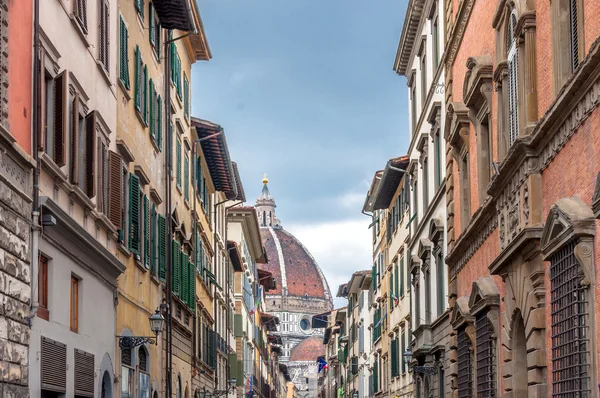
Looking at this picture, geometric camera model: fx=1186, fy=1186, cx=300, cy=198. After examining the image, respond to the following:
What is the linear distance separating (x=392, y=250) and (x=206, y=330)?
10.2 m

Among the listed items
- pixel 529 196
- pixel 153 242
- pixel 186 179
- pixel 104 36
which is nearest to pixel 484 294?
pixel 529 196

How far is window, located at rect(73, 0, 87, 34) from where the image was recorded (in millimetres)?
18672

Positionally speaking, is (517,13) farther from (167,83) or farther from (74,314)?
(167,83)

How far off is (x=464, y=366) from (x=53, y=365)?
11476mm

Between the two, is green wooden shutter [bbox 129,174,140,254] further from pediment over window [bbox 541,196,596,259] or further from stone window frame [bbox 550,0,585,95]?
stone window frame [bbox 550,0,585,95]

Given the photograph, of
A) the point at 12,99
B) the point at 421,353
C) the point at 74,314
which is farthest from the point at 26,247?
the point at 421,353

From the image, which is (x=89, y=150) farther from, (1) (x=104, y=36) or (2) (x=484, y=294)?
(2) (x=484, y=294)

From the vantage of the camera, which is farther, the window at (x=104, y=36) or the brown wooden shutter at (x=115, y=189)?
the brown wooden shutter at (x=115, y=189)

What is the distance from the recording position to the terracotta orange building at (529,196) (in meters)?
13.7

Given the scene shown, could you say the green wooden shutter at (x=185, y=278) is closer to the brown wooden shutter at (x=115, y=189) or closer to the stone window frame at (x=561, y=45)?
the brown wooden shutter at (x=115, y=189)

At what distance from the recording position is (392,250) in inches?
1966

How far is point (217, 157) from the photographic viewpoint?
44.7m

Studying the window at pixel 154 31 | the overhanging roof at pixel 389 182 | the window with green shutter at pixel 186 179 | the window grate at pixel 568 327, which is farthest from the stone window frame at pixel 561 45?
the overhanging roof at pixel 389 182

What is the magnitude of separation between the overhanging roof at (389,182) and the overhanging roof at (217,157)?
236 inches
